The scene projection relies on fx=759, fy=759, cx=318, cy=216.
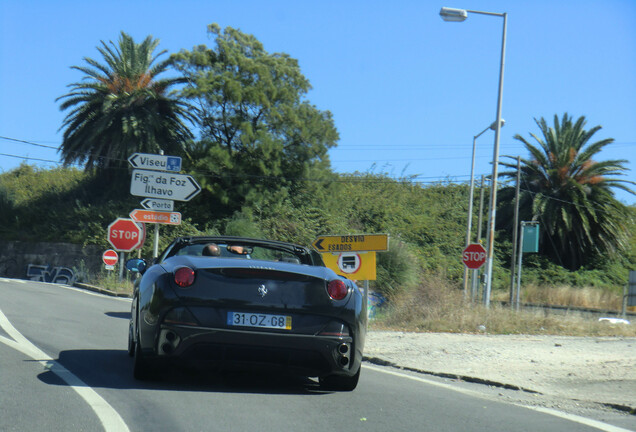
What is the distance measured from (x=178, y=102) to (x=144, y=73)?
2.45 m

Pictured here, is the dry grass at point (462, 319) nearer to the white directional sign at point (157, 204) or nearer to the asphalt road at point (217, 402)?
the white directional sign at point (157, 204)

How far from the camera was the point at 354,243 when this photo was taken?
14695mm

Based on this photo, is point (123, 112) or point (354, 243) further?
point (123, 112)

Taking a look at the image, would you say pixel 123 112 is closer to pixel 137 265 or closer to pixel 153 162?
pixel 153 162

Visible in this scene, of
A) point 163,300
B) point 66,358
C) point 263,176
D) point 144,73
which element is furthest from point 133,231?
point 163,300

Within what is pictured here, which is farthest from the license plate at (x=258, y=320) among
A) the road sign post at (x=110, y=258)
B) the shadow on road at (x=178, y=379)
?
the road sign post at (x=110, y=258)

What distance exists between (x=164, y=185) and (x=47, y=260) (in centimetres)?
2536

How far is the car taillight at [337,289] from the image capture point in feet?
20.4

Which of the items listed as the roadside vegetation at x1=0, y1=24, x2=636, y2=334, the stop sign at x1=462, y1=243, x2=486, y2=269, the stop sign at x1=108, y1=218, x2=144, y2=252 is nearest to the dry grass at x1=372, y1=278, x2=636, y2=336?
the stop sign at x1=462, y1=243, x2=486, y2=269

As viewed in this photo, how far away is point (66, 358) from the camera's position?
772cm

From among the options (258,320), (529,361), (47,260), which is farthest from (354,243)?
(47,260)

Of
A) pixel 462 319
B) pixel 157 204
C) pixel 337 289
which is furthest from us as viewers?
pixel 157 204

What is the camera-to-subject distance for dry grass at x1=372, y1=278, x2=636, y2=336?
15.5 m

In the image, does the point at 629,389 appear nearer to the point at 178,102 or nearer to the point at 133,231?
the point at 133,231
